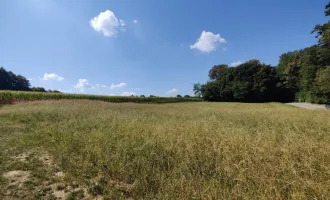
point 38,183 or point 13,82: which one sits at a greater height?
point 13,82

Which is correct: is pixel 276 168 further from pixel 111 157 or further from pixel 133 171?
pixel 111 157

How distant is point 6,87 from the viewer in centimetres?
6300

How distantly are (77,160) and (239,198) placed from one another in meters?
3.53

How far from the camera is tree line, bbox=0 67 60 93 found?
6149cm

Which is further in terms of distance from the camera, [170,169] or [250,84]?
[250,84]

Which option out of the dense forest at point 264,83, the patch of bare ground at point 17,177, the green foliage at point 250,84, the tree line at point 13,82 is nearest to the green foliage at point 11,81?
the tree line at point 13,82

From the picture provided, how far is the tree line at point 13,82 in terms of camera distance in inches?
2421

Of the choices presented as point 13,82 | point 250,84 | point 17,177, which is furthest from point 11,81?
point 250,84

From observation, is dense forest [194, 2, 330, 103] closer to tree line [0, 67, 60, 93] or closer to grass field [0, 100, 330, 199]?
grass field [0, 100, 330, 199]

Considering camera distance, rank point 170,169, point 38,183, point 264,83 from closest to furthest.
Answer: point 38,183
point 170,169
point 264,83

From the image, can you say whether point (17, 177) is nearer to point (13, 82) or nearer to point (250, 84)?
point (250, 84)

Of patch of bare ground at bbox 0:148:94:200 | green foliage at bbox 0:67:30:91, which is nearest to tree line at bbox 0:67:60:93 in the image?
green foliage at bbox 0:67:30:91

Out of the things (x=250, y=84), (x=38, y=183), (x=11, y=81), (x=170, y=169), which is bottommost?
(x=38, y=183)

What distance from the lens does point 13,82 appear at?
67.3 m
